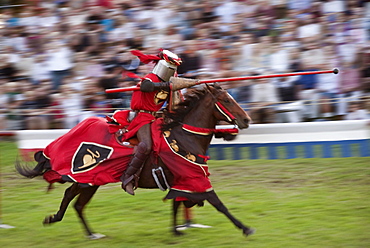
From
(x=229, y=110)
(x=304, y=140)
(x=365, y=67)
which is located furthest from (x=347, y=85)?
(x=229, y=110)

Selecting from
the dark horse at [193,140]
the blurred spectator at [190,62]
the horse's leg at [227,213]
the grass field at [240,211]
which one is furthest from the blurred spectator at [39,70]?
the horse's leg at [227,213]

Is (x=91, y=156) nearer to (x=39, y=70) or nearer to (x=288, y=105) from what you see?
(x=288, y=105)

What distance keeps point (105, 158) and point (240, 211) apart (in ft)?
6.64

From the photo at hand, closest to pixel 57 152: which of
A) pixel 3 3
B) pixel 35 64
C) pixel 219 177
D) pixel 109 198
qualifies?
pixel 109 198

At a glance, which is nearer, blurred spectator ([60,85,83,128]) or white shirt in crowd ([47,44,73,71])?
blurred spectator ([60,85,83,128])

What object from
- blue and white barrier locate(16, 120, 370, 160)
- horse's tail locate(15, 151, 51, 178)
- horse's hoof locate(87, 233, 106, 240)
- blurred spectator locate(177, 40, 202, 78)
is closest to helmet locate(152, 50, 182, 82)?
horse's tail locate(15, 151, 51, 178)

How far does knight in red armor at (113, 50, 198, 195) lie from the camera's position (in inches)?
231

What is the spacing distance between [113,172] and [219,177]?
3085 mm

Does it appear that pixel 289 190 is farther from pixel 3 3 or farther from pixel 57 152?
pixel 3 3

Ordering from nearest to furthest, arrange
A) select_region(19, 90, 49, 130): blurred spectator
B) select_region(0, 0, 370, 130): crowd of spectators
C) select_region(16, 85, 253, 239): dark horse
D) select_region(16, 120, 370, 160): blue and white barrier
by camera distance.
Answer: select_region(16, 85, 253, 239): dark horse, select_region(16, 120, 370, 160): blue and white barrier, select_region(0, 0, 370, 130): crowd of spectators, select_region(19, 90, 49, 130): blurred spectator

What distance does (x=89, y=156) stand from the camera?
608cm

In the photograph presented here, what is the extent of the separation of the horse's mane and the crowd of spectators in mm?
3516

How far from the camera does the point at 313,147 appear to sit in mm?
9258

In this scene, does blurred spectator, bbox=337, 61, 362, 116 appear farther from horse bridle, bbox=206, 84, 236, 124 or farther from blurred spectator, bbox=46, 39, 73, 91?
blurred spectator, bbox=46, 39, 73, 91
